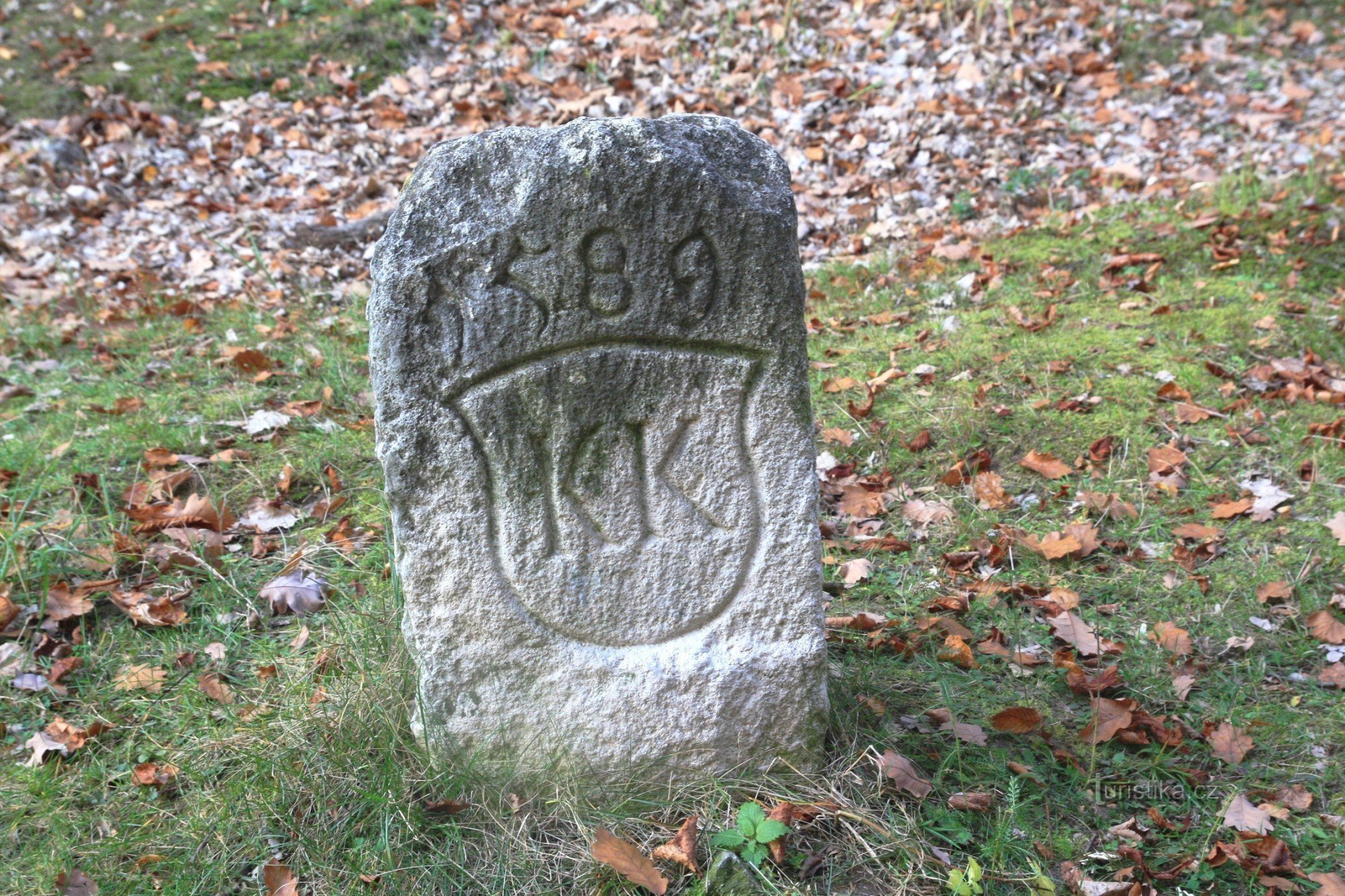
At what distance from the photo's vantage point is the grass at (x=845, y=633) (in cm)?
224

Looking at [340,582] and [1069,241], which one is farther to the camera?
[1069,241]

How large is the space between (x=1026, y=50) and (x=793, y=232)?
18.5 feet

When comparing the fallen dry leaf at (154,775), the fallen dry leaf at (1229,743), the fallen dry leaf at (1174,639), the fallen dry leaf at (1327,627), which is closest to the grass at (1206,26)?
the fallen dry leaf at (1327,627)

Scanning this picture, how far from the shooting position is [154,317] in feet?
16.3

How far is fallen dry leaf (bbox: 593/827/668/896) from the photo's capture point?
6.88ft

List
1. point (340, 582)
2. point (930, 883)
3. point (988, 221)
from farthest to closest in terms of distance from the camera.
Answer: point (988, 221) → point (340, 582) → point (930, 883)

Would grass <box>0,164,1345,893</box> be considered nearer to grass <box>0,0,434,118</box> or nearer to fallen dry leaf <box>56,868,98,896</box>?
fallen dry leaf <box>56,868,98,896</box>

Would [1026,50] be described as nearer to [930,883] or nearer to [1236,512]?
[1236,512]

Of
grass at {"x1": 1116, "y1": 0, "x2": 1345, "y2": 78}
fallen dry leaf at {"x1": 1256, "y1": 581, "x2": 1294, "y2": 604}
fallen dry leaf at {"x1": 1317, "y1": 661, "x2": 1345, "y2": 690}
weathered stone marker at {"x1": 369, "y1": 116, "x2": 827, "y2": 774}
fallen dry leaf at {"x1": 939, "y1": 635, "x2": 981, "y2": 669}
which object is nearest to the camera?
weathered stone marker at {"x1": 369, "y1": 116, "x2": 827, "y2": 774}

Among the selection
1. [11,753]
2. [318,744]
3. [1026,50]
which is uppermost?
[1026,50]

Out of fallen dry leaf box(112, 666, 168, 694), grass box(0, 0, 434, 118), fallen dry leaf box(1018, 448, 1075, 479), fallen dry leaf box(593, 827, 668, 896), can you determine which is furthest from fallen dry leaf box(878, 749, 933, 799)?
grass box(0, 0, 434, 118)

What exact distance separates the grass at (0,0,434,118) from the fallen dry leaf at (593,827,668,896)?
5961 millimetres

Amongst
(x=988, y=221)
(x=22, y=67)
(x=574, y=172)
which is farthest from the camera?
(x=22, y=67)

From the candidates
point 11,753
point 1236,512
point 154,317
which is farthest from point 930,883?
point 154,317
